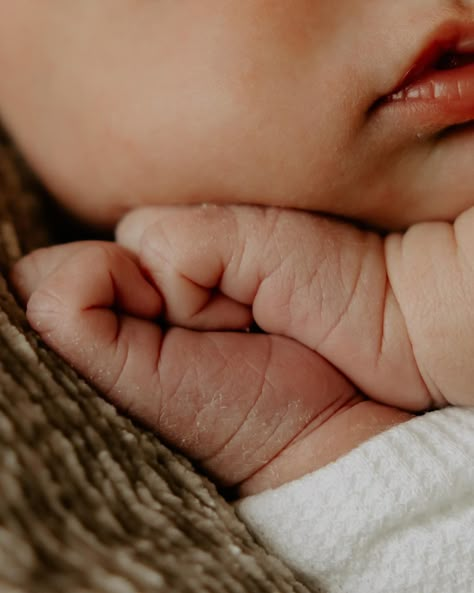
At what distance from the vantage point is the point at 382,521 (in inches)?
27.3

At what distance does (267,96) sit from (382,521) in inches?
16.9

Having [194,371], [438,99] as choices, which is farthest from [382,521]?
[438,99]

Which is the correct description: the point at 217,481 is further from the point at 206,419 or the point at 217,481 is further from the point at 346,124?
the point at 346,124

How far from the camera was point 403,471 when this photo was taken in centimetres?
71

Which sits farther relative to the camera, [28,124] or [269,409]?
[28,124]

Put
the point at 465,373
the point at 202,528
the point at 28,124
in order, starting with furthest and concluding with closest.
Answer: the point at 28,124 < the point at 465,373 < the point at 202,528

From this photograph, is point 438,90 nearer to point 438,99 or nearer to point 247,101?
point 438,99

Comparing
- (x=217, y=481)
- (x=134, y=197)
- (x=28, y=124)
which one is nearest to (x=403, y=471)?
(x=217, y=481)

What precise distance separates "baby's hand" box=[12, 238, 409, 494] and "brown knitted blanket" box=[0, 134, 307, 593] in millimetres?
29

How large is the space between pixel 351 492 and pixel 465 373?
177 mm

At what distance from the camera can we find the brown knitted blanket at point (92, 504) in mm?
509

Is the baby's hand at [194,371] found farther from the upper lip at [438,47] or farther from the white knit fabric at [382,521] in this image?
the upper lip at [438,47]

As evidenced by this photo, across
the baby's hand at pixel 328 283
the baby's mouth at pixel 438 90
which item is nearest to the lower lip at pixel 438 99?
the baby's mouth at pixel 438 90

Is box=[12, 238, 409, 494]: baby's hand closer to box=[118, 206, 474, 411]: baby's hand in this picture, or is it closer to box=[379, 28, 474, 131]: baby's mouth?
box=[118, 206, 474, 411]: baby's hand
